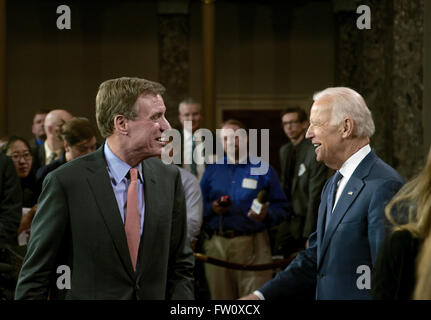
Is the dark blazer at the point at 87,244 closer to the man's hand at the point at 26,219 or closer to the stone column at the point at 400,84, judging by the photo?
the man's hand at the point at 26,219

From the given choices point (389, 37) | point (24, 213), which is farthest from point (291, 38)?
point (24, 213)

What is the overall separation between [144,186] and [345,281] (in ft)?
2.95

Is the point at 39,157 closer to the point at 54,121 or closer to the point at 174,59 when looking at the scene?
the point at 54,121

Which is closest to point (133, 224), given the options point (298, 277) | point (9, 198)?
point (298, 277)

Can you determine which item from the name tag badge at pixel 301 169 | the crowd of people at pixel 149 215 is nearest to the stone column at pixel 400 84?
the name tag badge at pixel 301 169

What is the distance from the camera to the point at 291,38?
12305 mm

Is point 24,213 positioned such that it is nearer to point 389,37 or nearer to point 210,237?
point 210,237

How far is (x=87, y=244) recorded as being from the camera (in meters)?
2.54

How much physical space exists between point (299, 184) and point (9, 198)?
256cm

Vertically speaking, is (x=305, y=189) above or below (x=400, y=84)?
below

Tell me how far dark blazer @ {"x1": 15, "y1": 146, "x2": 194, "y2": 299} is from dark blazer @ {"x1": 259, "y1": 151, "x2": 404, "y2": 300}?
61cm

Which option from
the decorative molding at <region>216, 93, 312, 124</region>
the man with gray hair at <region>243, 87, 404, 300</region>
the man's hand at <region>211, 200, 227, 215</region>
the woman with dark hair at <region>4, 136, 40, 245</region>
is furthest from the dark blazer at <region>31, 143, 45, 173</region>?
the decorative molding at <region>216, 93, 312, 124</region>

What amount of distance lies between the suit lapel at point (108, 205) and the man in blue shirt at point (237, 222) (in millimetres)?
2889

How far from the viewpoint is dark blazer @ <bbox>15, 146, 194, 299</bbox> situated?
2518mm
